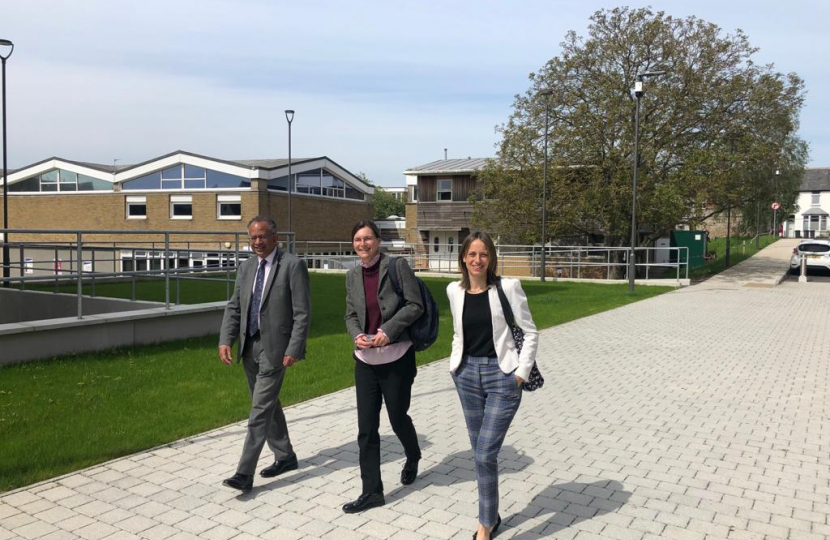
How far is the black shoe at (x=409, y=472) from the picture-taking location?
4742 millimetres

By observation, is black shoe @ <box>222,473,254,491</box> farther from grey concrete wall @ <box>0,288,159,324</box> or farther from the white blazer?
grey concrete wall @ <box>0,288,159,324</box>

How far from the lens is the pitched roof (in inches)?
3046

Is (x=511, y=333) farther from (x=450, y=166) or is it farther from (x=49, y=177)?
(x=49, y=177)

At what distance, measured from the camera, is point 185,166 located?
126ft

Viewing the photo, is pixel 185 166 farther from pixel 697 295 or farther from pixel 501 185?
pixel 697 295

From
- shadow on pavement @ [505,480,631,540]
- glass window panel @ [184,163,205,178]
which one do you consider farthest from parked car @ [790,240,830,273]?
glass window panel @ [184,163,205,178]

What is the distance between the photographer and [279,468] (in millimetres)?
4945

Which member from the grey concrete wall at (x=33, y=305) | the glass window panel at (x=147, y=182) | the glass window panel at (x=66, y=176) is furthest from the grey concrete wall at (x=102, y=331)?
the glass window panel at (x=66, y=176)

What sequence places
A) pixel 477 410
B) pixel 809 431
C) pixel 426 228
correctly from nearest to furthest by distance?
1. pixel 477 410
2. pixel 809 431
3. pixel 426 228

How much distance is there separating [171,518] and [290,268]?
5.51ft

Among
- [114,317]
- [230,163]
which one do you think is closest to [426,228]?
[230,163]

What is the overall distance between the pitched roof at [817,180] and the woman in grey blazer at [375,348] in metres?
84.8

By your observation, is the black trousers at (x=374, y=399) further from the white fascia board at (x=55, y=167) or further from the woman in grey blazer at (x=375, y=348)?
the white fascia board at (x=55, y=167)

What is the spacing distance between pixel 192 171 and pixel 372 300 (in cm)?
3670
